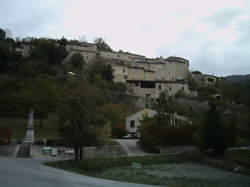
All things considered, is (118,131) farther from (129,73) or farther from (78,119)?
(129,73)

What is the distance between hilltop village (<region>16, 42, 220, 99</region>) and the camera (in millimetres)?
95000

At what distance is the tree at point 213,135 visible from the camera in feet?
127

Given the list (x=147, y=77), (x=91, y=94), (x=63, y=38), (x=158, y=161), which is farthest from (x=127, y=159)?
(x=63, y=38)

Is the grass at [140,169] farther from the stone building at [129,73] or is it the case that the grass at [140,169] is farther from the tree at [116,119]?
the stone building at [129,73]

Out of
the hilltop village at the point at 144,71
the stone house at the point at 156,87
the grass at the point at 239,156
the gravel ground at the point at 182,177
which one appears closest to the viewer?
the gravel ground at the point at 182,177

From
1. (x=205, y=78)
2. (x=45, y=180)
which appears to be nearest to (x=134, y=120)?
(x=45, y=180)

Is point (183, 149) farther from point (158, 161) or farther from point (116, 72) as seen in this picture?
point (116, 72)

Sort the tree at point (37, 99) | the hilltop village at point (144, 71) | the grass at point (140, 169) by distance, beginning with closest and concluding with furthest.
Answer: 1. the grass at point (140, 169)
2. the tree at point (37, 99)
3. the hilltop village at point (144, 71)

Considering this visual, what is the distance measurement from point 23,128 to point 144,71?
179 feet

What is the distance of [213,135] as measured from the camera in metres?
38.9

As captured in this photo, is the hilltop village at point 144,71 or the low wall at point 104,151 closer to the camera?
the low wall at point 104,151

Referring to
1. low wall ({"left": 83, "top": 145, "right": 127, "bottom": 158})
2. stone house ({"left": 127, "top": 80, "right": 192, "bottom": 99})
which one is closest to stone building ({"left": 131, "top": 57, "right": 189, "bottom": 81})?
stone house ({"left": 127, "top": 80, "right": 192, "bottom": 99})

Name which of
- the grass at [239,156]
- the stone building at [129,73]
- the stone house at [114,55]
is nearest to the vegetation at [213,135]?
the grass at [239,156]

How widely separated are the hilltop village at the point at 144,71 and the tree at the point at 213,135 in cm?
4643
